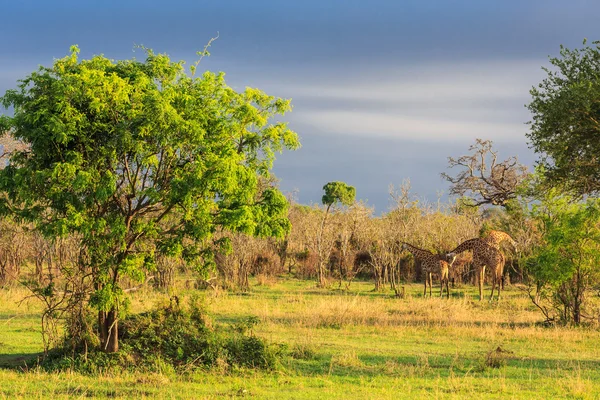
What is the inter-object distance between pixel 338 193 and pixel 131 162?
182 feet

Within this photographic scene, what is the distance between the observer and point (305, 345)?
1670cm

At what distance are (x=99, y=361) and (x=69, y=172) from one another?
13.5 feet

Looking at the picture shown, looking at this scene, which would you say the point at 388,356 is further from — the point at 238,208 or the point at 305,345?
the point at 238,208

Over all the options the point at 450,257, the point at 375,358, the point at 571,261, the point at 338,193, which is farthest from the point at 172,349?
the point at 338,193

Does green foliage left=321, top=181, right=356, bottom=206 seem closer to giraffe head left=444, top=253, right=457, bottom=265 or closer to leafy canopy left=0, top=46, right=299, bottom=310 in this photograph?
giraffe head left=444, top=253, right=457, bottom=265

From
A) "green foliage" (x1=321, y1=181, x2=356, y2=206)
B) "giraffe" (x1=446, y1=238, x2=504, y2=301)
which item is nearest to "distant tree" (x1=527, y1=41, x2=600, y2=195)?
"giraffe" (x1=446, y1=238, x2=504, y2=301)

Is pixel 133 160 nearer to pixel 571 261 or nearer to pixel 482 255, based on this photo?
pixel 571 261

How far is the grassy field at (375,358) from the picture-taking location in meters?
12.6

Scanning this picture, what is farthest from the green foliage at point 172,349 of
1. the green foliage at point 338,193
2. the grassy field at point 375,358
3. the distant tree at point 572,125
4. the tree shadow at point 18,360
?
the green foliage at point 338,193

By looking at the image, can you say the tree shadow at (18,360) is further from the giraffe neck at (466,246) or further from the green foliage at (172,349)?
the giraffe neck at (466,246)

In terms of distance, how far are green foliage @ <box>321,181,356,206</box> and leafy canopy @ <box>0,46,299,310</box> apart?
175 ft

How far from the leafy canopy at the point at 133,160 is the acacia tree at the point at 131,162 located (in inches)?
1.0

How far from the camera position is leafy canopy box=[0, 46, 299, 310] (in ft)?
44.5

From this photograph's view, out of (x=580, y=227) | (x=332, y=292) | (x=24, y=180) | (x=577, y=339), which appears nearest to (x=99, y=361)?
(x=24, y=180)
